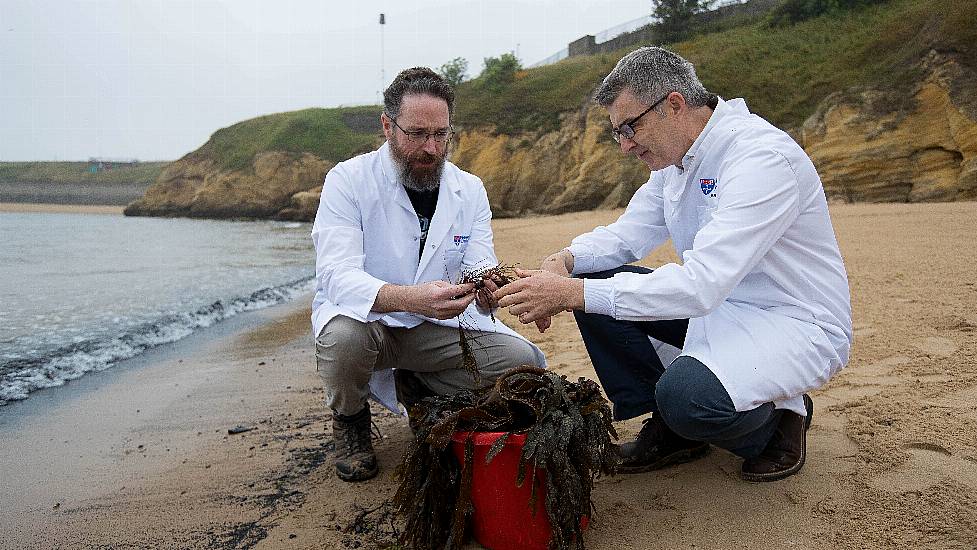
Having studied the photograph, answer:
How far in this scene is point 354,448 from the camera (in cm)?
350

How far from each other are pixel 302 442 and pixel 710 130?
113 inches

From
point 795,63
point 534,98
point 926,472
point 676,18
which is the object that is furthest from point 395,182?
point 676,18

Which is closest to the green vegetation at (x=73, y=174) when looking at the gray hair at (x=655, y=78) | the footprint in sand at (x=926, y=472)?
the gray hair at (x=655, y=78)

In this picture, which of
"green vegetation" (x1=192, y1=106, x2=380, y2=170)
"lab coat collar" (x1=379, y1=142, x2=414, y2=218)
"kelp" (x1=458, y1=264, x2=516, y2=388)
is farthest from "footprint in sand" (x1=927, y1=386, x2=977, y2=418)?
"green vegetation" (x1=192, y1=106, x2=380, y2=170)

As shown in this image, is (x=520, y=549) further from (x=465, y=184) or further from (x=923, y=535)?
(x=465, y=184)

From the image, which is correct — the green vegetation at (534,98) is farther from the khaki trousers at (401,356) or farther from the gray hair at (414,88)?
the khaki trousers at (401,356)

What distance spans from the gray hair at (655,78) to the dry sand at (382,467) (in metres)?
1.71

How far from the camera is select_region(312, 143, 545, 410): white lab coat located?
351cm

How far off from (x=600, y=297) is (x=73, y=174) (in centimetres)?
9829

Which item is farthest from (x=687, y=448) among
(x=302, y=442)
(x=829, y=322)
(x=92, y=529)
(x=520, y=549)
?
(x=92, y=529)

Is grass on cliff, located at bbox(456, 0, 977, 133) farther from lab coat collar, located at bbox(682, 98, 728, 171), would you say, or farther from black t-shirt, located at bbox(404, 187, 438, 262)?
black t-shirt, located at bbox(404, 187, 438, 262)

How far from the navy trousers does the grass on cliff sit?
16488 millimetres

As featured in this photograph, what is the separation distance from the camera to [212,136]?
181 feet

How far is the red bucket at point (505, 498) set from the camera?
2.42 m
